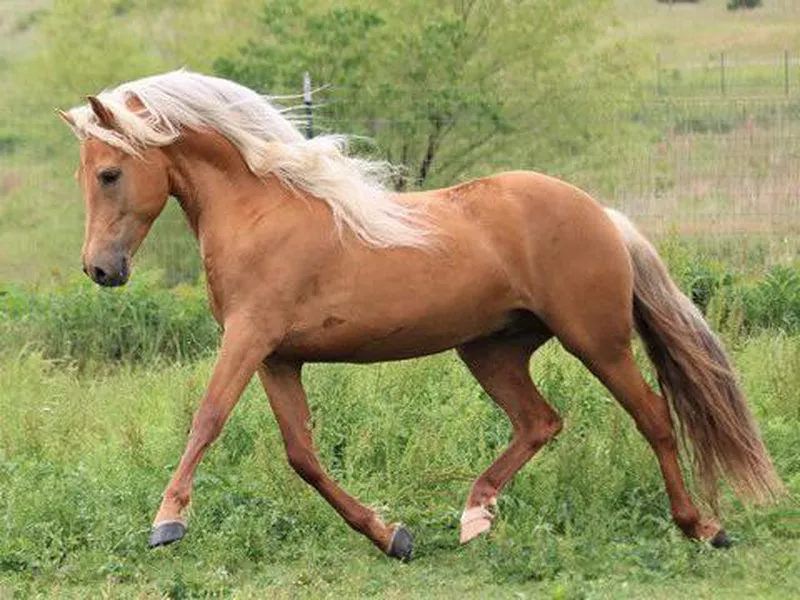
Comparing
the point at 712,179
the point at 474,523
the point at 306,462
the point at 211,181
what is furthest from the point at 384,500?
the point at 712,179

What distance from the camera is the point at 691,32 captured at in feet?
98.0

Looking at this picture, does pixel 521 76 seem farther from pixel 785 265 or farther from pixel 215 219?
pixel 215 219

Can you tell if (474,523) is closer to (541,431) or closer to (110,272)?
(541,431)

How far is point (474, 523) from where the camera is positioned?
716cm

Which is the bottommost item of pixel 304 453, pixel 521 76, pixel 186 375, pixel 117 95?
pixel 521 76

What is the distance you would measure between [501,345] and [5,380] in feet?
12.6

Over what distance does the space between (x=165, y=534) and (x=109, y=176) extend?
4.65ft

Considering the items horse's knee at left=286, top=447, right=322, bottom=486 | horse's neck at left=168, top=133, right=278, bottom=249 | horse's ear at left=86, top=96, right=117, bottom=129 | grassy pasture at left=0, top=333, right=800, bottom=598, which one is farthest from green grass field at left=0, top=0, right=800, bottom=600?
horse's ear at left=86, top=96, right=117, bottom=129

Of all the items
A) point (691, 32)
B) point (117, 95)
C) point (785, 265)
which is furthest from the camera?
point (691, 32)

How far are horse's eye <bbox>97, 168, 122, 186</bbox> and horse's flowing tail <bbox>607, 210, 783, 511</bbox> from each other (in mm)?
2085

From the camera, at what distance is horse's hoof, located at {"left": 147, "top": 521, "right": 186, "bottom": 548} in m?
6.38

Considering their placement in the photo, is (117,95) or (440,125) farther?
(440,125)

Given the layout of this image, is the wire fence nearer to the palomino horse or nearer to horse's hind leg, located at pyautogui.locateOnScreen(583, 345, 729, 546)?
the palomino horse

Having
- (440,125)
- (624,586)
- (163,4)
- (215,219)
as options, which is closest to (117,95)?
(215,219)
